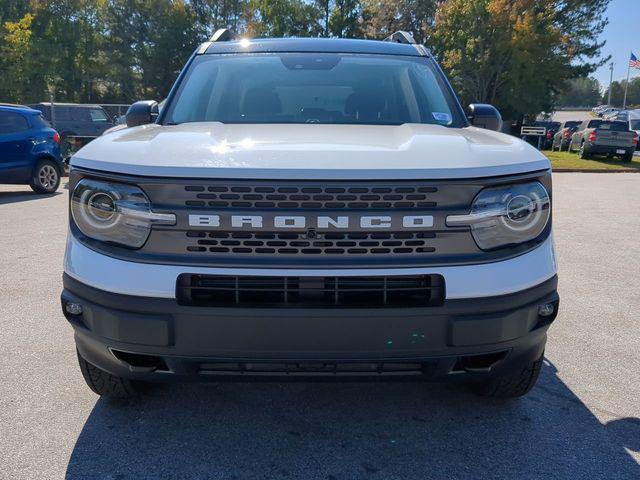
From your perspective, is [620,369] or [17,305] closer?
[620,369]

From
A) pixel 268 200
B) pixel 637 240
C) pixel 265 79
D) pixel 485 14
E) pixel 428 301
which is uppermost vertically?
pixel 485 14

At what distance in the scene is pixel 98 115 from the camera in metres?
21.1

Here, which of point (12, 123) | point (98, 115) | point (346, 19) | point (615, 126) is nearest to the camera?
point (12, 123)

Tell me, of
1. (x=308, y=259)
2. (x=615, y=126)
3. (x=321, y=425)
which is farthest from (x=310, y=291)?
(x=615, y=126)

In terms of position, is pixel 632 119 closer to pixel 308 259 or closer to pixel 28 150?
pixel 28 150

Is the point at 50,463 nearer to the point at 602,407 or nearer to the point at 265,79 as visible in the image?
the point at 265,79

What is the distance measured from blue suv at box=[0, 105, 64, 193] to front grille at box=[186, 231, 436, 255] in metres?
10.5

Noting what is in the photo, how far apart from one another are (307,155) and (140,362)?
1090mm

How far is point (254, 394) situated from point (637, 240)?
6.44 meters

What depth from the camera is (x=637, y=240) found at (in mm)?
7645

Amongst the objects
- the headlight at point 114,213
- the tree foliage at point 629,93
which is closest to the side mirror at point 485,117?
the headlight at point 114,213

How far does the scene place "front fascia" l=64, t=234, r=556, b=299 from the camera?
216cm

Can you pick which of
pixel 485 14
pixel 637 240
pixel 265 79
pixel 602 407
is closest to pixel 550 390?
Answer: pixel 602 407

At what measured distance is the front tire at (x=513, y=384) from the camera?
2.83 metres
